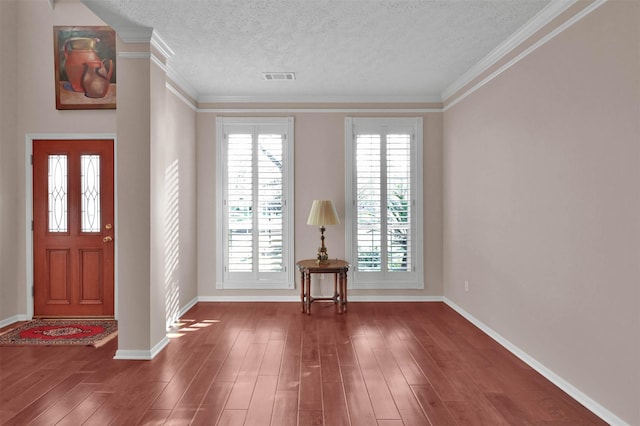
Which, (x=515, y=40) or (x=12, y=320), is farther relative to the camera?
(x=12, y=320)

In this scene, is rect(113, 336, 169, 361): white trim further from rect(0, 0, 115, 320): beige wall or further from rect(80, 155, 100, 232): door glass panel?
rect(0, 0, 115, 320): beige wall

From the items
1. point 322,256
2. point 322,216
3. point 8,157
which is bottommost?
point 322,256

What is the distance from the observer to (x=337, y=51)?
388cm

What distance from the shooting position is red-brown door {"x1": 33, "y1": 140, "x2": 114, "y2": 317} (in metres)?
4.66

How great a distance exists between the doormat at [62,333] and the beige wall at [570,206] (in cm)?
395

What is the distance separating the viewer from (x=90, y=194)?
4.68 metres

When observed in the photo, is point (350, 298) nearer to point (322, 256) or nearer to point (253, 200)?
point (322, 256)

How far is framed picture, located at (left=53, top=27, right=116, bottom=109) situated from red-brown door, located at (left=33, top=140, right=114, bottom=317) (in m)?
0.48

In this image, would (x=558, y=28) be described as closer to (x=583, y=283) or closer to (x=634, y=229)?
(x=634, y=229)

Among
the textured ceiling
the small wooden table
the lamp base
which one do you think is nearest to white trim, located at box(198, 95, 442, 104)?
the textured ceiling

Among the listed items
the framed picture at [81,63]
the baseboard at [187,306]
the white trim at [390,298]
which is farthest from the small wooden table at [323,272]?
the framed picture at [81,63]

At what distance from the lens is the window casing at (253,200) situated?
5.43 m

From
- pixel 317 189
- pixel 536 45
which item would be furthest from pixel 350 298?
pixel 536 45

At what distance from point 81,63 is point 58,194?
5.19 ft
